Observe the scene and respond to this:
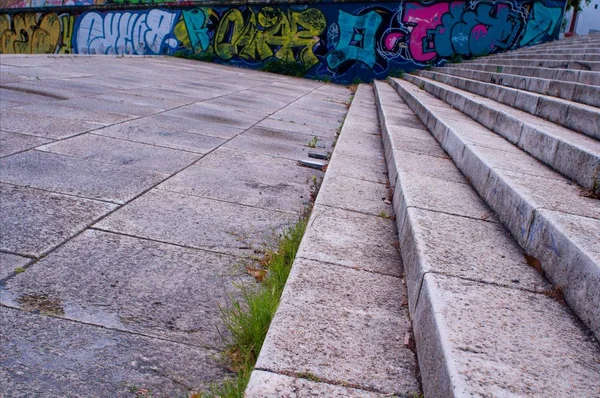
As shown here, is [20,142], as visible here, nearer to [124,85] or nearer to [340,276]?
[340,276]

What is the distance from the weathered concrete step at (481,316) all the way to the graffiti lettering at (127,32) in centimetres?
2074

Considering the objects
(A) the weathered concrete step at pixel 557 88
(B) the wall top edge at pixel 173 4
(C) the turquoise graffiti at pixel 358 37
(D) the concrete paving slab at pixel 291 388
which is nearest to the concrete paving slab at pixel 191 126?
(A) the weathered concrete step at pixel 557 88

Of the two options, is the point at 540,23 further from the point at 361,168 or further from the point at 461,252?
the point at 461,252

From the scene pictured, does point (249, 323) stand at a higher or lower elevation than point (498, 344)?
lower

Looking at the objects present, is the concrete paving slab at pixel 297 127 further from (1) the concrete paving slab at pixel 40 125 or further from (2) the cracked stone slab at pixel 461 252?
(2) the cracked stone slab at pixel 461 252

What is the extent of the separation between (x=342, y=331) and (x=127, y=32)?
2304 centimetres

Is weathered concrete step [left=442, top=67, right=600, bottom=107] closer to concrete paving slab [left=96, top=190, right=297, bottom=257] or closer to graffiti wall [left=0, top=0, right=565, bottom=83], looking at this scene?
concrete paving slab [left=96, top=190, right=297, bottom=257]

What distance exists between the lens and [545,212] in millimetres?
2539

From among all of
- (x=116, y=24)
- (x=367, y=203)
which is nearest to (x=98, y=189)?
(x=367, y=203)

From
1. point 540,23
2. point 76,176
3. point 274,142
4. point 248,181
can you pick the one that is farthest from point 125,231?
point 540,23

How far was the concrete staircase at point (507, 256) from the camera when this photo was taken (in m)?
1.70

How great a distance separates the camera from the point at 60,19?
24422mm

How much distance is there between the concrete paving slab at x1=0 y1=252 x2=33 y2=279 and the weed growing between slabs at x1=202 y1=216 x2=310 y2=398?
3.42 ft

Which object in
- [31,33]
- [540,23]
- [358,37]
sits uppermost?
[540,23]
